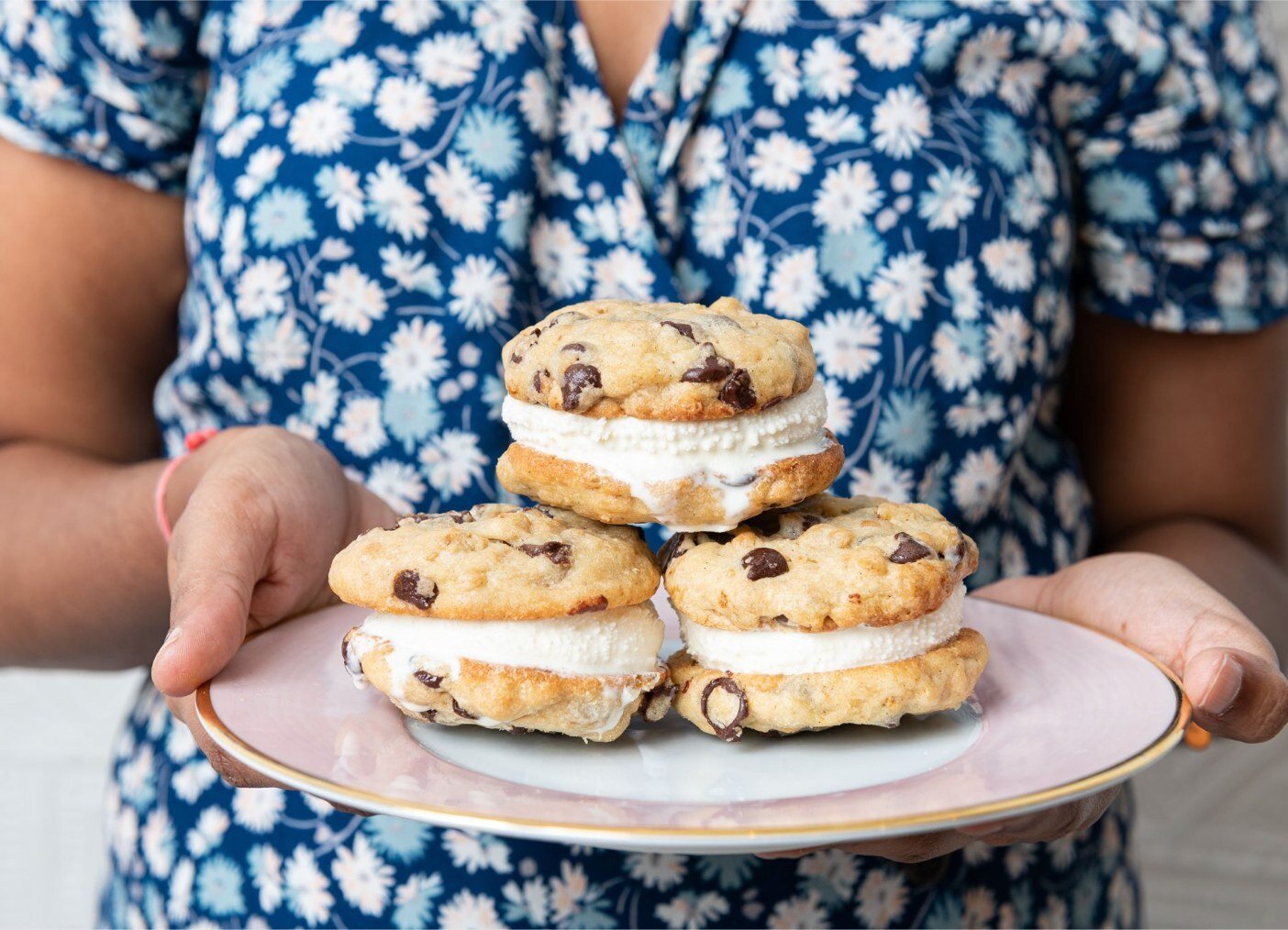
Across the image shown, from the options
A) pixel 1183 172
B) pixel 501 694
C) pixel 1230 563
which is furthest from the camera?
pixel 1230 563

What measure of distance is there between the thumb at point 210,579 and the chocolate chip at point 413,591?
142 mm

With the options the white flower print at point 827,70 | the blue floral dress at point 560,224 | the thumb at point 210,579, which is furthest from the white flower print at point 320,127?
the white flower print at point 827,70

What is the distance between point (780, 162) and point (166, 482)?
32.3 inches

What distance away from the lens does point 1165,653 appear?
3.79ft

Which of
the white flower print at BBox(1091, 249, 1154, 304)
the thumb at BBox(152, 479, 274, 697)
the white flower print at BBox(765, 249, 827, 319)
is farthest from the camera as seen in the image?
the white flower print at BBox(1091, 249, 1154, 304)

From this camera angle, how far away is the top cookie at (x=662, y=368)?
103 centimetres

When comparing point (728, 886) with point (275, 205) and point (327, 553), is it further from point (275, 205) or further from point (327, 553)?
point (275, 205)

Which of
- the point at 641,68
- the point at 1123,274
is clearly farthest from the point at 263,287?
the point at 1123,274

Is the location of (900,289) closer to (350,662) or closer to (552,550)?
(552,550)

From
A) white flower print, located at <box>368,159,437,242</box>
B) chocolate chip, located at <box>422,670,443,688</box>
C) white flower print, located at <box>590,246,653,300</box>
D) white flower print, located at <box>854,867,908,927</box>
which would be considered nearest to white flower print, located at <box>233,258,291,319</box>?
white flower print, located at <box>368,159,437,242</box>

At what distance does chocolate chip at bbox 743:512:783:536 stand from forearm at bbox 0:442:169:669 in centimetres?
73

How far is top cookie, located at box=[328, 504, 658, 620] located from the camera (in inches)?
39.8

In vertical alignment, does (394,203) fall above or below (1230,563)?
above

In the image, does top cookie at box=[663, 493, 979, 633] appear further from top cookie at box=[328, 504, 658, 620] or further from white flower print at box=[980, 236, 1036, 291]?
white flower print at box=[980, 236, 1036, 291]
